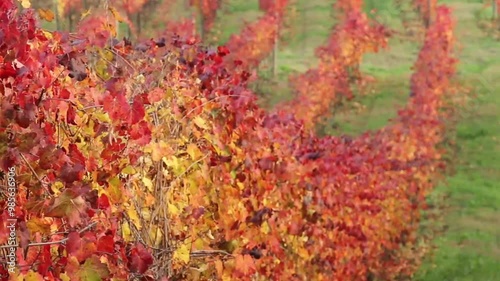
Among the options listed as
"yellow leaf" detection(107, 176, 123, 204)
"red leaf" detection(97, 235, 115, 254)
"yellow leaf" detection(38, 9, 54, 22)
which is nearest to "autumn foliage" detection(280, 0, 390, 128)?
"yellow leaf" detection(38, 9, 54, 22)

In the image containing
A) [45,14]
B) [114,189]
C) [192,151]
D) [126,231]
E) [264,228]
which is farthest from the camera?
[264,228]

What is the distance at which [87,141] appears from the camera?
3.97 metres

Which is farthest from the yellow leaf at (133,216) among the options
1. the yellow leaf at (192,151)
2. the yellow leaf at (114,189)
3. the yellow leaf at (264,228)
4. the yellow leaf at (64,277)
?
the yellow leaf at (264,228)

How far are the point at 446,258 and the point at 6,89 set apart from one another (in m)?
18.9

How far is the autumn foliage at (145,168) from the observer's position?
2.75 metres

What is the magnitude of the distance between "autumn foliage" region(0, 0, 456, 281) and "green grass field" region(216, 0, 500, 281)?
10627mm

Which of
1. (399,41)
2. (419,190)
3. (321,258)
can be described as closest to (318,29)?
(399,41)

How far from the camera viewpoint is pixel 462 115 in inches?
952

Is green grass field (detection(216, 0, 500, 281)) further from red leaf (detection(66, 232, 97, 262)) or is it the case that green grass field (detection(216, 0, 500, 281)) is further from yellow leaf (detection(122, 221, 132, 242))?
red leaf (detection(66, 232, 97, 262))

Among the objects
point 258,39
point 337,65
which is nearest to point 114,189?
point 337,65

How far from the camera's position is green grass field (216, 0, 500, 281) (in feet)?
68.3

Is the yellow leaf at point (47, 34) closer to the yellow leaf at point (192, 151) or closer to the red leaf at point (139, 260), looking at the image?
the yellow leaf at point (192, 151)

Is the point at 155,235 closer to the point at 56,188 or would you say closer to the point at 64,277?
the point at 56,188

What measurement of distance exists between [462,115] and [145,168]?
20646 mm
